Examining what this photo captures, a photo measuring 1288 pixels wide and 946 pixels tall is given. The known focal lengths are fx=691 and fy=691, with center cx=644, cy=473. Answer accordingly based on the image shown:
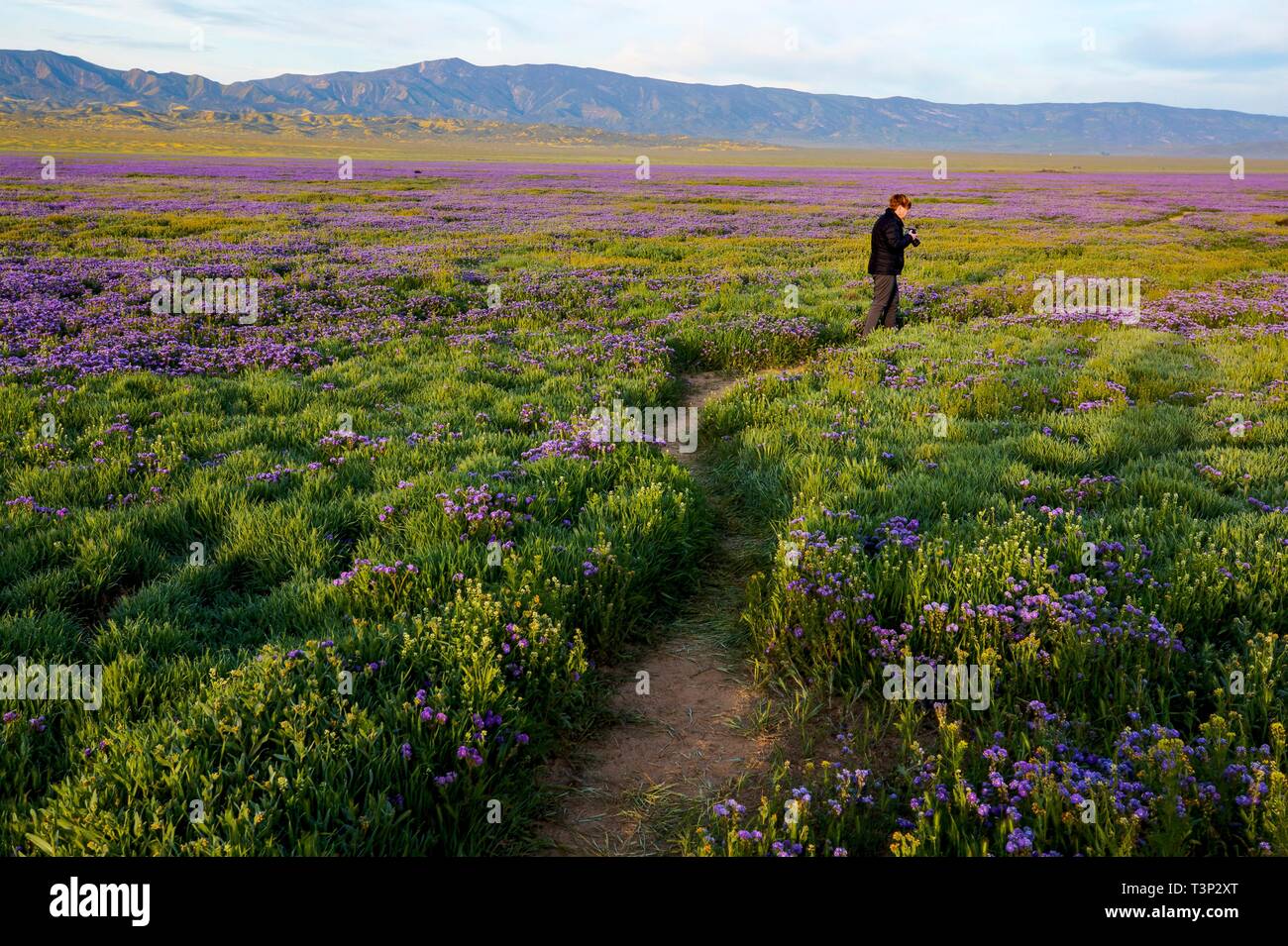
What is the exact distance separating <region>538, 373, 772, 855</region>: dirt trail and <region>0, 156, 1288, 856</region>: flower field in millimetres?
172

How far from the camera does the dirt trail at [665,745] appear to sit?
3596 millimetres

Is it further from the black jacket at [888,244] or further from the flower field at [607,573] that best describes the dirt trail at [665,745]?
the black jacket at [888,244]

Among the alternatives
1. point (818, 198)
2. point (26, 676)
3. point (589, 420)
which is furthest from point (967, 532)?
point (818, 198)

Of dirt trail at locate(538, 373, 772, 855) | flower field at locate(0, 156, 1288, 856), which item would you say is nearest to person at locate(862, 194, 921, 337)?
flower field at locate(0, 156, 1288, 856)

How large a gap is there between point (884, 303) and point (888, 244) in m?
1.36

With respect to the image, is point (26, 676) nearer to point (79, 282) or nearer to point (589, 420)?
point (589, 420)

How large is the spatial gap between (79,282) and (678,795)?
19.4 m

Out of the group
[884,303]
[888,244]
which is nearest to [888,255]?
[888,244]

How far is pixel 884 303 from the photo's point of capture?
14.3 metres

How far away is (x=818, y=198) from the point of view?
172ft

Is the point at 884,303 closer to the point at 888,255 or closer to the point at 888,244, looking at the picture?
the point at 888,255

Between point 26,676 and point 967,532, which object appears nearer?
point 26,676

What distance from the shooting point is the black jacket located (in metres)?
13.3

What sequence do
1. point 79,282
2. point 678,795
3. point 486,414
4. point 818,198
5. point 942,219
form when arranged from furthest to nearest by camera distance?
point 818,198 → point 942,219 → point 79,282 → point 486,414 → point 678,795
